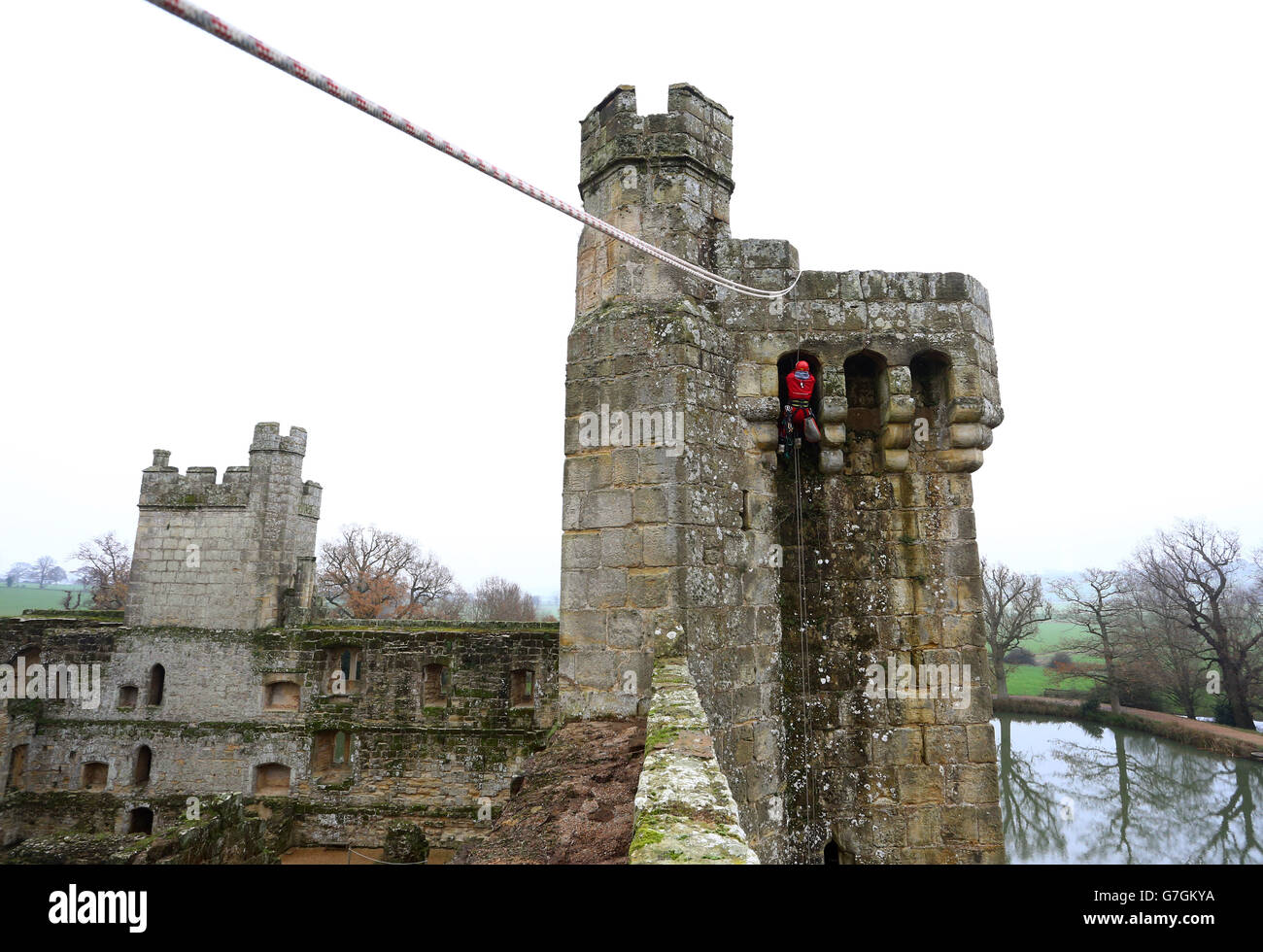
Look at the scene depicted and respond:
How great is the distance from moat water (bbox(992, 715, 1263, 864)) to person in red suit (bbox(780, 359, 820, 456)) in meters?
15.8


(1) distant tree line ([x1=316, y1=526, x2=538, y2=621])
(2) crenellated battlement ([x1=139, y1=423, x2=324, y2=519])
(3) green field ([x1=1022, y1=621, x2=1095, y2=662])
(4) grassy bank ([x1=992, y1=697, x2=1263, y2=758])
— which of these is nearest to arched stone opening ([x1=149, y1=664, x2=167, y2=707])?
(2) crenellated battlement ([x1=139, y1=423, x2=324, y2=519])

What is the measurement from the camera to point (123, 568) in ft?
128

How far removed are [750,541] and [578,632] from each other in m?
1.39

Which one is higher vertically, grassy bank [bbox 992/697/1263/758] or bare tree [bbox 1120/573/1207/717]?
bare tree [bbox 1120/573/1207/717]

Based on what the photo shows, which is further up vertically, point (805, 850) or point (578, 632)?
point (578, 632)

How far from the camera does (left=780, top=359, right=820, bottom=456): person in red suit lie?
4723 millimetres

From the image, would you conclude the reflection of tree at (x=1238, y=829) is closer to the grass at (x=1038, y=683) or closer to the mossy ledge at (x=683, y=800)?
the grass at (x=1038, y=683)

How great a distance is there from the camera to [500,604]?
2306 inches

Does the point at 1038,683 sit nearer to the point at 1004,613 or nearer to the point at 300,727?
the point at 1004,613

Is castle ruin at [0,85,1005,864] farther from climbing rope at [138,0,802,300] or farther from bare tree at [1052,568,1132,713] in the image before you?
bare tree at [1052,568,1132,713]

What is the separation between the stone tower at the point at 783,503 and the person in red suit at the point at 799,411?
0.35 ft

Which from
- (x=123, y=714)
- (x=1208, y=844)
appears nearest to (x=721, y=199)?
(x=123, y=714)

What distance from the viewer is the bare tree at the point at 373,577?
33.9 metres
